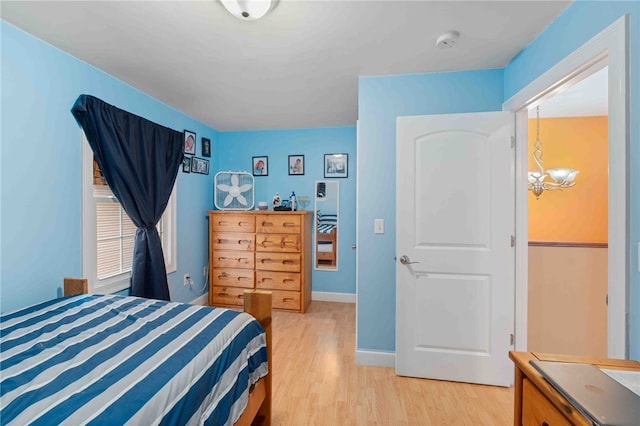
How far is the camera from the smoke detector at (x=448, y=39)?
5.47 ft

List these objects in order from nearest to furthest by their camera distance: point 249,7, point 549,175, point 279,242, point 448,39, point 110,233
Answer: point 249,7
point 448,39
point 110,233
point 549,175
point 279,242

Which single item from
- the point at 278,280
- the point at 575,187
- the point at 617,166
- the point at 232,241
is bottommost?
the point at 278,280

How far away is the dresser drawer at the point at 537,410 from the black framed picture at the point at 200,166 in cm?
346

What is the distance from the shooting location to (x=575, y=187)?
296 centimetres

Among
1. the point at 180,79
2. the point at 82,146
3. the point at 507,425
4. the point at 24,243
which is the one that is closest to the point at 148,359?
the point at 24,243

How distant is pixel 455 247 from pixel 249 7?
1970 millimetres

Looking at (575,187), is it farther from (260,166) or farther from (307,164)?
(260,166)

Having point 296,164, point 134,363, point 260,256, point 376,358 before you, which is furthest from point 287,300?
point 134,363

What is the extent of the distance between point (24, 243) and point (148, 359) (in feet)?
4.66

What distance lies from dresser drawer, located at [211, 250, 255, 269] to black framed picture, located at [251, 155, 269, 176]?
1159 mm

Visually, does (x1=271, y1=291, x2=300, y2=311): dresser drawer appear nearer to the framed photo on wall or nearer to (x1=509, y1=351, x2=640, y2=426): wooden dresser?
the framed photo on wall

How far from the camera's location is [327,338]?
2.74m

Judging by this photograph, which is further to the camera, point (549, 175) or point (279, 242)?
point (279, 242)

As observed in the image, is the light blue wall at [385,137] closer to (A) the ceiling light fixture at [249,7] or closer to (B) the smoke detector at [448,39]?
(B) the smoke detector at [448,39]
